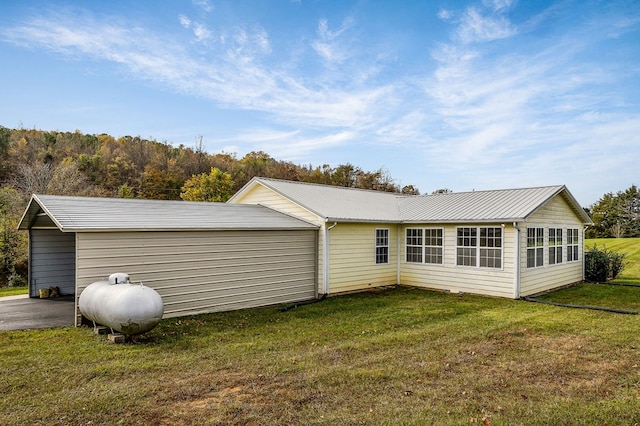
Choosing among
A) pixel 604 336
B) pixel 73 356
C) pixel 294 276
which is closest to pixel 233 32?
pixel 294 276

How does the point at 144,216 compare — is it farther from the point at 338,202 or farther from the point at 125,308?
the point at 338,202

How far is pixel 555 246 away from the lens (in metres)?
13.7

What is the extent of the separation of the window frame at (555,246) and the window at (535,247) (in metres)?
0.57

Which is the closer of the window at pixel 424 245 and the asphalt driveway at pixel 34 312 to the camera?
the asphalt driveway at pixel 34 312

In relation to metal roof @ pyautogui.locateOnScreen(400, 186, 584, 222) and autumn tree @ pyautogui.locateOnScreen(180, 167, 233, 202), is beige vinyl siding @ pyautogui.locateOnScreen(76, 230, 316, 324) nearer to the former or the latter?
metal roof @ pyautogui.locateOnScreen(400, 186, 584, 222)

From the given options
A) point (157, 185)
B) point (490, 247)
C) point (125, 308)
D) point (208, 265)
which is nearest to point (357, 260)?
point (490, 247)

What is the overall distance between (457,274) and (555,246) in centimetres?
383

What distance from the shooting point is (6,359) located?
617cm

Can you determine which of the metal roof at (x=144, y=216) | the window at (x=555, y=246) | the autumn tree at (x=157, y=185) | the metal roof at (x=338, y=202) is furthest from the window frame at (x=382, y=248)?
the autumn tree at (x=157, y=185)

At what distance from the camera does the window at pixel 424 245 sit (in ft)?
43.6

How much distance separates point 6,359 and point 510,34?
15.7 m

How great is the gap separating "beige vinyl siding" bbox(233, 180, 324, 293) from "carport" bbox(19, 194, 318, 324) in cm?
19

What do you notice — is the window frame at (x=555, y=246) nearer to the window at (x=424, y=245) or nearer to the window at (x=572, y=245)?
the window at (x=572, y=245)

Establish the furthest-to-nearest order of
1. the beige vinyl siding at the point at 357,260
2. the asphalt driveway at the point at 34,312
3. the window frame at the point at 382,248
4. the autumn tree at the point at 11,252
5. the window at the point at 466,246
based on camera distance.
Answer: the autumn tree at the point at 11,252, the window frame at the point at 382,248, the window at the point at 466,246, the beige vinyl siding at the point at 357,260, the asphalt driveway at the point at 34,312
